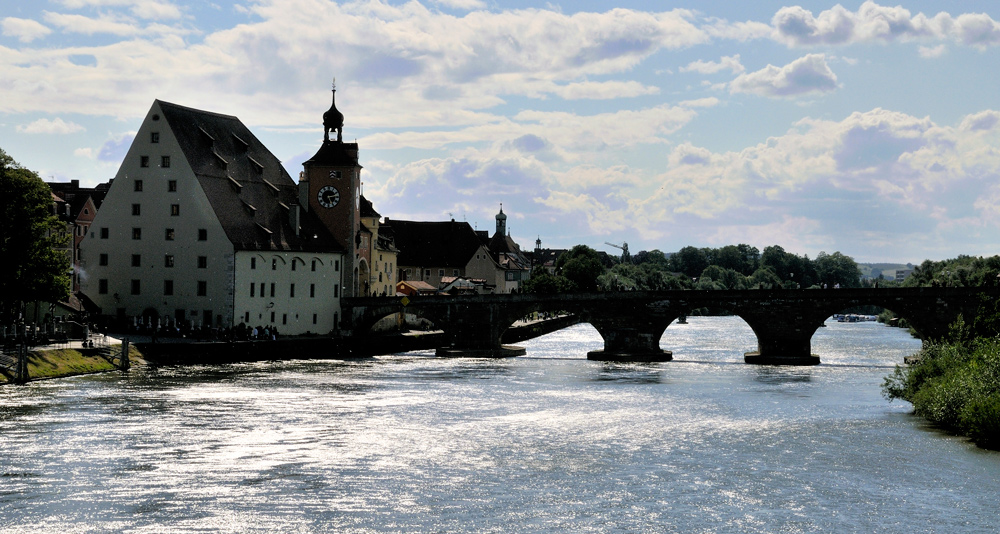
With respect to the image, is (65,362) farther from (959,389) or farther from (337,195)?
(959,389)

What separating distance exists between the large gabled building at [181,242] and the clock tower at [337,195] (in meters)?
6.85

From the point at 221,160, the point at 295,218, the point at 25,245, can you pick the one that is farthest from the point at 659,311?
the point at 25,245

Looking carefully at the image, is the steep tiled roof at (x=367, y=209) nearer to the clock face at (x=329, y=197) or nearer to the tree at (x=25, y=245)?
the clock face at (x=329, y=197)

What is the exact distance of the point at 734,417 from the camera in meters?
44.7

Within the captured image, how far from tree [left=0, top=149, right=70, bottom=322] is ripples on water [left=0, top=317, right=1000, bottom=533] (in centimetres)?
612

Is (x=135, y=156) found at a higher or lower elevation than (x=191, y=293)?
higher

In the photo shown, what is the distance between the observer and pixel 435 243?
129m

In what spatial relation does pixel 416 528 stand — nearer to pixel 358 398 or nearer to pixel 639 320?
pixel 358 398

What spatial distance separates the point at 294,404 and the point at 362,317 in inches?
1433

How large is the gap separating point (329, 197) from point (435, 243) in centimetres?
4668

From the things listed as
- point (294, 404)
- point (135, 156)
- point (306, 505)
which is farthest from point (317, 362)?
point (306, 505)

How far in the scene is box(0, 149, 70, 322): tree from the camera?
55.3 m

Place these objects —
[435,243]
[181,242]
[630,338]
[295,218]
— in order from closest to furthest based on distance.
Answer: [181,242], [630,338], [295,218], [435,243]

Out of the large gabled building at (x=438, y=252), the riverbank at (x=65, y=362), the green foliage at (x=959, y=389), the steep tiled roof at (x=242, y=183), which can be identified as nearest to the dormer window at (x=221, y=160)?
the steep tiled roof at (x=242, y=183)
